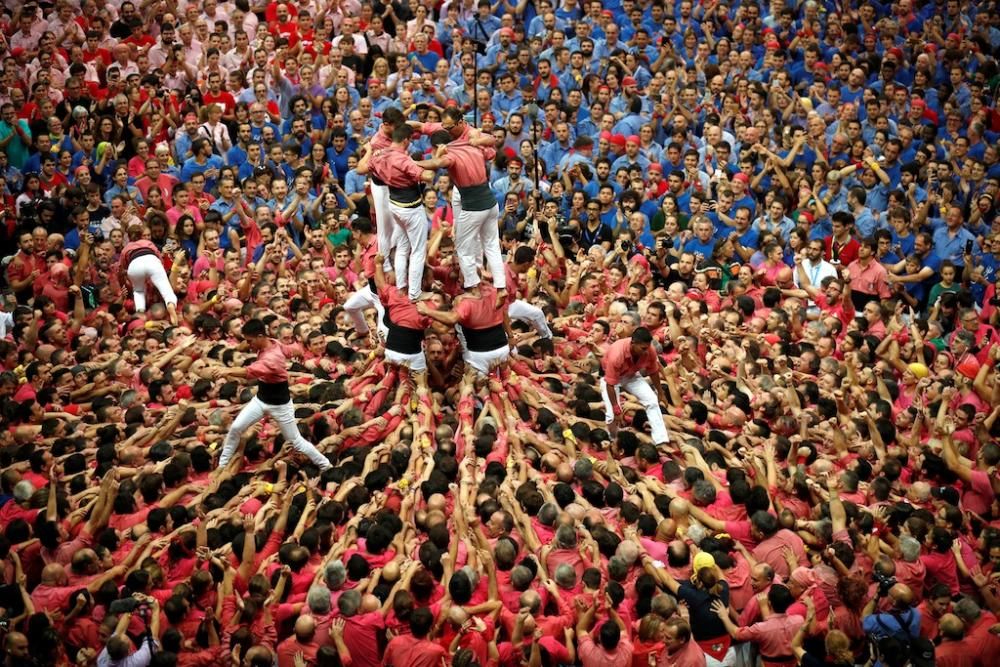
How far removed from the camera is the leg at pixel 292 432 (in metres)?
11.1

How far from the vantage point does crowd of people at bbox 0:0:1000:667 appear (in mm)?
9617

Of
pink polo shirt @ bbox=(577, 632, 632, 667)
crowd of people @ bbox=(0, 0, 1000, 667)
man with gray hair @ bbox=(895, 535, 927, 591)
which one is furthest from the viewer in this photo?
man with gray hair @ bbox=(895, 535, 927, 591)

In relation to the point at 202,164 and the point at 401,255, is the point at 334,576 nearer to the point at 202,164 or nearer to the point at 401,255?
the point at 401,255

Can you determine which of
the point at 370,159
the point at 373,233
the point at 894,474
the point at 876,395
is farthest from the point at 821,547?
the point at 373,233

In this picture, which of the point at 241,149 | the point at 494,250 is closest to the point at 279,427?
the point at 494,250

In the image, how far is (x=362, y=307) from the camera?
13141 millimetres

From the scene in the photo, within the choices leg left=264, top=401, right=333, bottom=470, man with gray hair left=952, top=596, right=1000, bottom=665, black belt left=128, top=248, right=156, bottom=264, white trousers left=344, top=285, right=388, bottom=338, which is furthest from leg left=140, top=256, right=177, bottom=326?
man with gray hair left=952, top=596, right=1000, bottom=665

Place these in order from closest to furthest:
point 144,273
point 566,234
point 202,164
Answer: point 144,273 → point 566,234 → point 202,164

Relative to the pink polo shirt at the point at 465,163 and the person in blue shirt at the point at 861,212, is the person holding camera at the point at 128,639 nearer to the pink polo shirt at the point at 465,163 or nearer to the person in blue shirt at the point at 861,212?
the pink polo shirt at the point at 465,163

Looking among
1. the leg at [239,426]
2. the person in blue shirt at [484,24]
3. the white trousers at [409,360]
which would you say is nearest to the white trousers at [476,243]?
the white trousers at [409,360]

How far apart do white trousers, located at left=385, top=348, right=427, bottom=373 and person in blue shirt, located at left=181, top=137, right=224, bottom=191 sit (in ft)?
16.8

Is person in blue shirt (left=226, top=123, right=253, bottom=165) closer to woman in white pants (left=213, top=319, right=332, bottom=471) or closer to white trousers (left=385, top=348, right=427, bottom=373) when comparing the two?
white trousers (left=385, top=348, right=427, bottom=373)

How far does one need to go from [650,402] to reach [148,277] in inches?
226

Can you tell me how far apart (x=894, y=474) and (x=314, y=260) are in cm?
691
